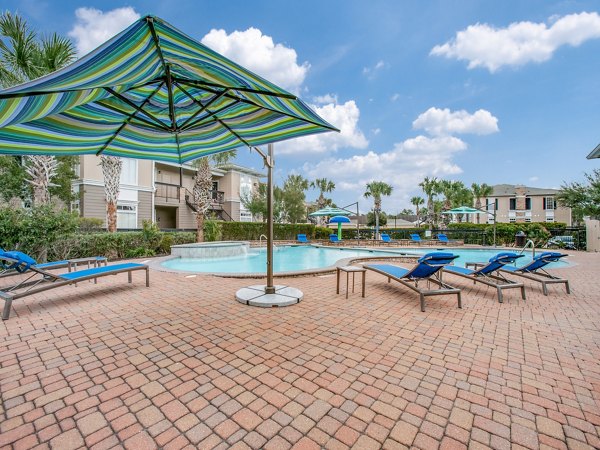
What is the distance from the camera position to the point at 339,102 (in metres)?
17.1

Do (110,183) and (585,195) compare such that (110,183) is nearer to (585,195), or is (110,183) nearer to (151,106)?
(151,106)

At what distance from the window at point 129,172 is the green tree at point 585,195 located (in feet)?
101

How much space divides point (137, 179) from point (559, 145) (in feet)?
87.8

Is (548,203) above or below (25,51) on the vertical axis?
below

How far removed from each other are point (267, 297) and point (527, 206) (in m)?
54.2

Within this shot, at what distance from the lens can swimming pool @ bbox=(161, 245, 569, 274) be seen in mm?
9935

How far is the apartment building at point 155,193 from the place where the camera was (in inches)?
716

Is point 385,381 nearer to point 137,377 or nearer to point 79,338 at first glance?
point 137,377

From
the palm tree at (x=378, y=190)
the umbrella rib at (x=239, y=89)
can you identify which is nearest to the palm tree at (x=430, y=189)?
the palm tree at (x=378, y=190)

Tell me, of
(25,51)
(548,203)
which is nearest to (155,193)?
(25,51)

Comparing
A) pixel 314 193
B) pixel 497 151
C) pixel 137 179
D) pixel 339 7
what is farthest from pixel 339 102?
pixel 314 193

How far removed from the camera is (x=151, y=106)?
3596 mm

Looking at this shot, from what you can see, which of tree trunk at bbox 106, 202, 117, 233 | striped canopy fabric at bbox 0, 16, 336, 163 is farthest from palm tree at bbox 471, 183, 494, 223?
striped canopy fabric at bbox 0, 16, 336, 163

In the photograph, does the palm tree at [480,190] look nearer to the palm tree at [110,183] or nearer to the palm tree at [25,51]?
the palm tree at [110,183]
